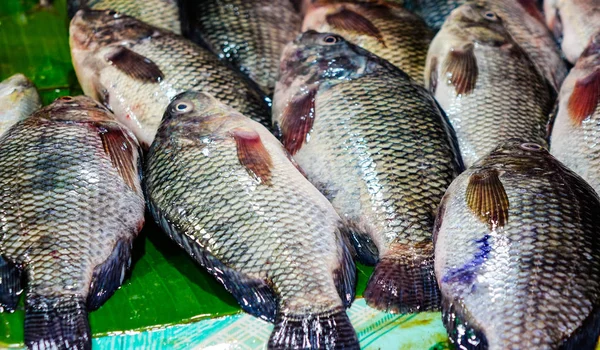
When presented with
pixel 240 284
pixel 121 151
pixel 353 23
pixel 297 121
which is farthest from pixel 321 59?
pixel 240 284

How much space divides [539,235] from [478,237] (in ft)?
0.68

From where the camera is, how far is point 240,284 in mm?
2340

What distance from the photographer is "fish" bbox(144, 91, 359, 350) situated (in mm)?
2188

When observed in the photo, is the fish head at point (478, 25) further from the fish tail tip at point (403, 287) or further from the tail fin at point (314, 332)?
the tail fin at point (314, 332)

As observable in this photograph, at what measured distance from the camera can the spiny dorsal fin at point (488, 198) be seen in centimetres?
230

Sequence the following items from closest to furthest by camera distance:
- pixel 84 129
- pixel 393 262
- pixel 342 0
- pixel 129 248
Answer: pixel 393 262, pixel 129 248, pixel 84 129, pixel 342 0

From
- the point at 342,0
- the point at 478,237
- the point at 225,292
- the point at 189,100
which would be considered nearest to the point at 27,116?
the point at 189,100

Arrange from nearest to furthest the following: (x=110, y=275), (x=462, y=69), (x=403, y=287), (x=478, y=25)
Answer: (x=403, y=287) < (x=110, y=275) < (x=462, y=69) < (x=478, y=25)

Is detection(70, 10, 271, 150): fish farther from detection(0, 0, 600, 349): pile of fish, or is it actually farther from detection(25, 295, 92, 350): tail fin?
detection(25, 295, 92, 350): tail fin

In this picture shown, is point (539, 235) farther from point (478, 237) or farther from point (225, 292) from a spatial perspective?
point (225, 292)

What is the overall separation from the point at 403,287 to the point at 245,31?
192cm

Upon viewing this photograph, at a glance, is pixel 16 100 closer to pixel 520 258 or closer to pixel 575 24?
pixel 520 258

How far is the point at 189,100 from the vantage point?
2.90 m

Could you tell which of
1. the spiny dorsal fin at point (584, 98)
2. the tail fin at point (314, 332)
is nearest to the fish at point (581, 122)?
the spiny dorsal fin at point (584, 98)
